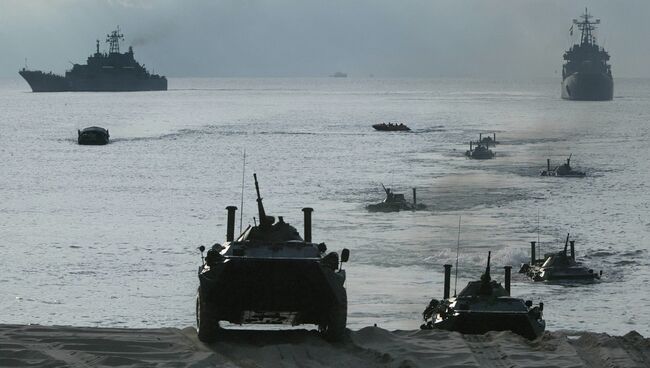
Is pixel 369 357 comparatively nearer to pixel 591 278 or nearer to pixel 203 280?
pixel 203 280

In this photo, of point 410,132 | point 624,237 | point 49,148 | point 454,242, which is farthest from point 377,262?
point 410,132

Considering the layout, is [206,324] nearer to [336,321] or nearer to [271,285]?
[271,285]

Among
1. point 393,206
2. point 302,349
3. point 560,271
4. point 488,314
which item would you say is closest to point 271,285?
point 302,349

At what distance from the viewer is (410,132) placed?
16875 centimetres

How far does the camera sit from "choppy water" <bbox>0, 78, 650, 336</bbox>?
4112 centimetres

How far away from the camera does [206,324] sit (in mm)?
23250

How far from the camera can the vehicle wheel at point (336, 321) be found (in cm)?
2322

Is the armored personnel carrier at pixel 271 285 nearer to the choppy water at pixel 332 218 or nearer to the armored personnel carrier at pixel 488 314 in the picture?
the armored personnel carrier at pixel 488 314

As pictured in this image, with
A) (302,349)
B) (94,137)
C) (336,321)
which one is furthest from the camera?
(94,137)

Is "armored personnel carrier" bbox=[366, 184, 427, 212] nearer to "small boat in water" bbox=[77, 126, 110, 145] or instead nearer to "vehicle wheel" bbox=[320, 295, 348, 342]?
"vehicle wheel" bbox=[320, 295, 348, 342]

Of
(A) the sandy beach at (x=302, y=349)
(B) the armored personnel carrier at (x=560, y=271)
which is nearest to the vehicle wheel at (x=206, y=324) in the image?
(A) the sandy beach at (x=302, y=349)

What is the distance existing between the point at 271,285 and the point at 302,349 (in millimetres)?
1374

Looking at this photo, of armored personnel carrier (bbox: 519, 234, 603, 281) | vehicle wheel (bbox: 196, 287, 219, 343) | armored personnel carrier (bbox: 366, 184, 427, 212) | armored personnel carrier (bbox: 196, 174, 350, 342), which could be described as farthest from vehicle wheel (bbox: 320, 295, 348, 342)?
armored personnel carrier (bbox: 366, 184, 427, 212)

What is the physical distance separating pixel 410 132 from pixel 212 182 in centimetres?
7827
